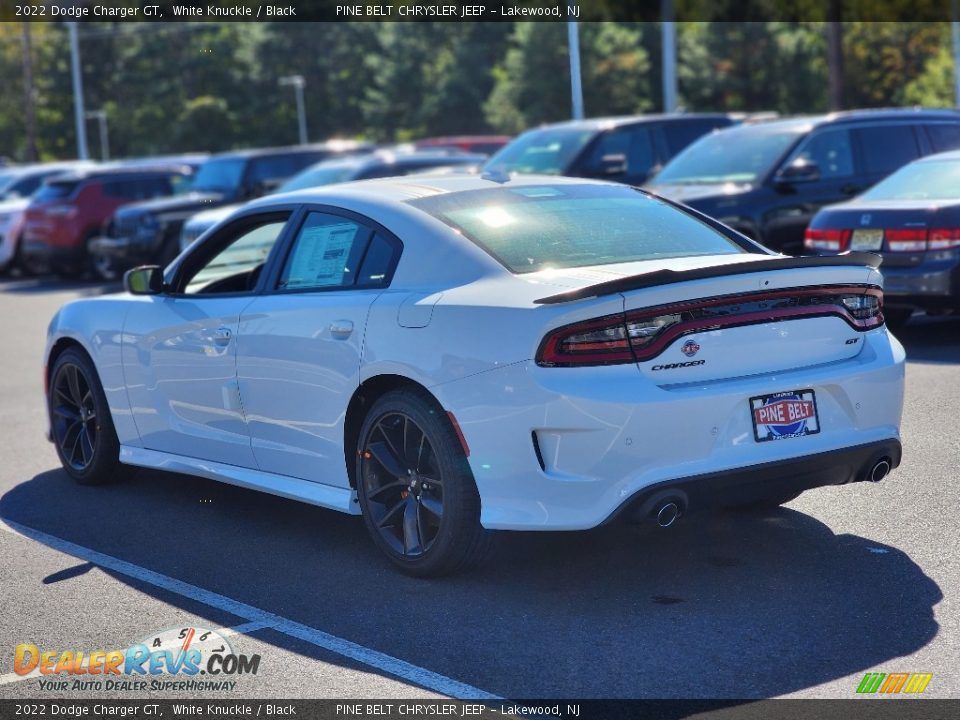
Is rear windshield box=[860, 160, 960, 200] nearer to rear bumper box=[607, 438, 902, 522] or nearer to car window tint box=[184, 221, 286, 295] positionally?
car window tint box=[184, 221, 286, 295]

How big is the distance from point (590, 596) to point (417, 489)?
81 centimetres

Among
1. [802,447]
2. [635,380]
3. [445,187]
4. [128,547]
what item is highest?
[445,187]

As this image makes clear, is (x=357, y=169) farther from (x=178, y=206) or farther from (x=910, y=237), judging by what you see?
(x=910, y=237)

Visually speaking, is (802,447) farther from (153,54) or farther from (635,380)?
(153,54)

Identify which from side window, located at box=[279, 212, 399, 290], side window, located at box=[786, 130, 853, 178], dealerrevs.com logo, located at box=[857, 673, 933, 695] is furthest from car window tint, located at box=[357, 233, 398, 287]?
side window, located at box=[786, 130, 853, 178]

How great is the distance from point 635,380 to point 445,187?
5.76 feet

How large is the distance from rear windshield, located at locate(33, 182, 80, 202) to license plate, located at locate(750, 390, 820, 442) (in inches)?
847

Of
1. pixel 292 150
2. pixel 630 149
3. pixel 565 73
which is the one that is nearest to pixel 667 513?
pixel 630 149

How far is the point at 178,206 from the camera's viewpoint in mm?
22422

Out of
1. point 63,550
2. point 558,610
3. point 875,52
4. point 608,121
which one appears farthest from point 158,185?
point 875,52

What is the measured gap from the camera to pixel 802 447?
529cm

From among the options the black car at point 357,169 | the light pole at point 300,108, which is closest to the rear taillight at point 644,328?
the black car at point 357,169

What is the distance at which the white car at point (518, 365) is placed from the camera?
16.6 ft

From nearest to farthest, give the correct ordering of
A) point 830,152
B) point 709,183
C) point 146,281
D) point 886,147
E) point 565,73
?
point 146,281 → point 709,183 → point 830,152 → point 886,147 → point 565,73
